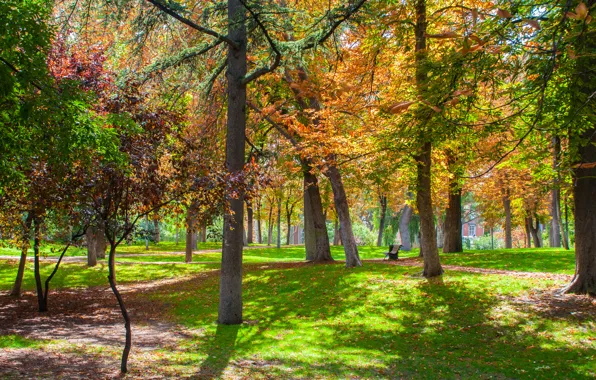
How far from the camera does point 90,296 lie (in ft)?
51.4

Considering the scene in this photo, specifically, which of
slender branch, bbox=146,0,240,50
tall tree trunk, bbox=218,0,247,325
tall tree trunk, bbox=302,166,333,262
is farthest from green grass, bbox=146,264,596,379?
slender branch, bbox=146,0,240,50

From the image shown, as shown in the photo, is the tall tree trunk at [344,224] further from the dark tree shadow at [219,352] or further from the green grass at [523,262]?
the dark tree shadow at [219,352]

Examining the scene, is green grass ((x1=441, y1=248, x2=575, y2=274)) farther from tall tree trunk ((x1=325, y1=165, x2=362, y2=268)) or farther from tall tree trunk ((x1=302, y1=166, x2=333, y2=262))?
tall tree trunk ((x1=302, y1=166, x2=333, y2=262))

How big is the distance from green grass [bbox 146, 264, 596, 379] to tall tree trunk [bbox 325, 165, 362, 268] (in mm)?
2110

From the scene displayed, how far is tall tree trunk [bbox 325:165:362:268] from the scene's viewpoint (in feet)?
56.8

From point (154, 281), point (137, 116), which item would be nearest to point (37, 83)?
point (137, 116)

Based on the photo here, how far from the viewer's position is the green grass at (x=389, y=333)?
25.6 feet

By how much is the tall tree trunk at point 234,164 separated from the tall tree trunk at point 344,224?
22.1ft

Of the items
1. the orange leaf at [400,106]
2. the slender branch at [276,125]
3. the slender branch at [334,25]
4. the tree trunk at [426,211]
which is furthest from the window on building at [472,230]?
the orange leaf at [400,106]

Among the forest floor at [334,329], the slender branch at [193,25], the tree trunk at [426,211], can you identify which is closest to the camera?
the forest floor at [334,329]

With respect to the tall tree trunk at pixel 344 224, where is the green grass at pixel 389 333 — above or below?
below

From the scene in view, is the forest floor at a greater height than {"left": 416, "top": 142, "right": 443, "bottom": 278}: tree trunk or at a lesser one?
lesser

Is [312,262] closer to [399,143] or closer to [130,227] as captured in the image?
[399,143]

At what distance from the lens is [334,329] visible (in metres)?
10.6
